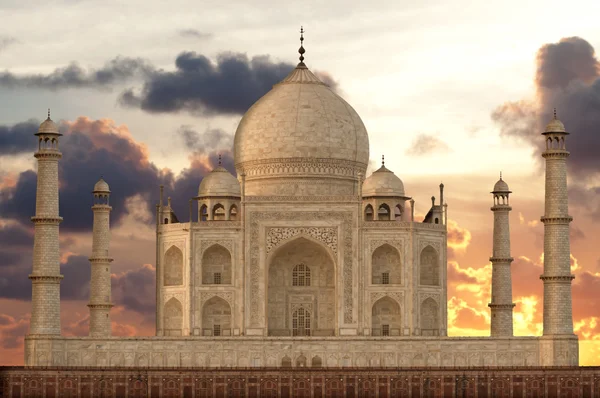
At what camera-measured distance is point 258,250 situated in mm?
50688

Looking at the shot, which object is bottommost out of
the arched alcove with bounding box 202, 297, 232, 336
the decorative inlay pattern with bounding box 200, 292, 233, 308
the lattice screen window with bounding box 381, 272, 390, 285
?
the arched alcove with bounding box 202, 297, 232, 336

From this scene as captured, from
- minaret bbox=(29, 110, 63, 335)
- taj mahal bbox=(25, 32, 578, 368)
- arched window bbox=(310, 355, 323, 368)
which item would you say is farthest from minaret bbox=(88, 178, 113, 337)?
arched window bbox=(310, 355, 323, 368)

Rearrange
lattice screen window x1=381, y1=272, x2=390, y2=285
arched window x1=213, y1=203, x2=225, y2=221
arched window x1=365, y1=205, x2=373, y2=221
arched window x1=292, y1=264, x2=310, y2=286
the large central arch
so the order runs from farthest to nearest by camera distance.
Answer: arched window x1=365, y1=205, x2=373, y2=221 → arched window x1=213, y1=203, x2=225, y2=221 → arched window x1=292, y1=264, x2=310, y2=286 → the large central arch → lattice screen window x1=381, y1=272, x2=390, y2=285

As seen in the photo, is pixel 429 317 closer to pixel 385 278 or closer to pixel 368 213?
pixel 385 278

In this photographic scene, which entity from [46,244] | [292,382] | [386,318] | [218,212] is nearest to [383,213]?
[386,318]

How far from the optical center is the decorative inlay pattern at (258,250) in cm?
5028

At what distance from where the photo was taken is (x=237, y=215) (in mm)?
52719

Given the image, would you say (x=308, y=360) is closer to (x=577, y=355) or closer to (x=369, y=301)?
(x=369, y=301)

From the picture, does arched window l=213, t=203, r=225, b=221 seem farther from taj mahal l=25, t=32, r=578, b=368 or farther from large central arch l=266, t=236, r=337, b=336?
large central arch l=266, t=236, r=337, b=336

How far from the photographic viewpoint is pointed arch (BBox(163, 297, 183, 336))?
51344 mm

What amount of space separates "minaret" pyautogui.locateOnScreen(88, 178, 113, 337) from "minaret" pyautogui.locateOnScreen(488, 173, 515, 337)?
1288cm

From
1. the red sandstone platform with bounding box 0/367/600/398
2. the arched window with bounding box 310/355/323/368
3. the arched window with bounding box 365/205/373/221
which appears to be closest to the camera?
the red sandstone platform with bounding box 0/367/600/398

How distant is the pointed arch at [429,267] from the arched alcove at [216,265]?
624 centimetres

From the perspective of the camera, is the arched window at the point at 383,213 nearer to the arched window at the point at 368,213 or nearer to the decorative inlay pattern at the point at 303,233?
the arched window at the point at 368,213
